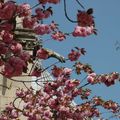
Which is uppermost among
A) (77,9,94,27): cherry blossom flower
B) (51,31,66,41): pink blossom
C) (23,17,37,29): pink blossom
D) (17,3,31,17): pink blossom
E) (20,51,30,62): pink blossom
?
(51,31,66,41): pink blossom

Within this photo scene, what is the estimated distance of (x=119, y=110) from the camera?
1784cm

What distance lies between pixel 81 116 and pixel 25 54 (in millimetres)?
5794

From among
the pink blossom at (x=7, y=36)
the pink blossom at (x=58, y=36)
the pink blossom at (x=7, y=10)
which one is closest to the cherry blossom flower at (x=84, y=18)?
the pink blossom at (x=7, y=10)

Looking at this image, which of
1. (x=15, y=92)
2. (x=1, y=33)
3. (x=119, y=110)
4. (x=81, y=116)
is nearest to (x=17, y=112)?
(x=15, y=92)

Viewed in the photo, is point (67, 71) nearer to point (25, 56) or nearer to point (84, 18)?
point (25, 56)

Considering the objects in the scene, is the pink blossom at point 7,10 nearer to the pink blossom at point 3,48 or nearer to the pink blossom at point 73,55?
the pink blossom at point 3,48

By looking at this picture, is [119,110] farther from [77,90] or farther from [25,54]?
[25,54]

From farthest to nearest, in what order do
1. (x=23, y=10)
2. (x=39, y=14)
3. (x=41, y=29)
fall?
(x=41, y=29) → (x=39, y=14) → (x=23, y=10)

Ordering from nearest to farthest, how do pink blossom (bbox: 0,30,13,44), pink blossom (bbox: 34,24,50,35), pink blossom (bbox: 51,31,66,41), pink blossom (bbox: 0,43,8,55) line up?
pink blossom (bbox: 0,43,8,55) → pink blossom (bbox: 0,30,13,44) → pink blossom (bbox: 34,24,50,35) → pink blossom (bbox: 51,31,66,41)

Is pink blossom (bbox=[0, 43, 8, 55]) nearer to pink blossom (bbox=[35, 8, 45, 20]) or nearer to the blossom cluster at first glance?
pink blossom (bbox=[35, 8, 45, 20])

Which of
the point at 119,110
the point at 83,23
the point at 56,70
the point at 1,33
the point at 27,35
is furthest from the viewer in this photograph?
the point at 119,110

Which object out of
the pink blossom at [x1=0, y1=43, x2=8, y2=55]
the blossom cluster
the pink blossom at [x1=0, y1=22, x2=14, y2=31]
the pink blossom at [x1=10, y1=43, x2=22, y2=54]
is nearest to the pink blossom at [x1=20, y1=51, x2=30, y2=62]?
the pink blossom at [x1=10, y1=43, x2=22, y2=54]

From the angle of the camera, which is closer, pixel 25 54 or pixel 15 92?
pixel 25 54

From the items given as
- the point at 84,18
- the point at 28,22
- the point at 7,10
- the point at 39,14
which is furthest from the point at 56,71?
the point at 7,10
